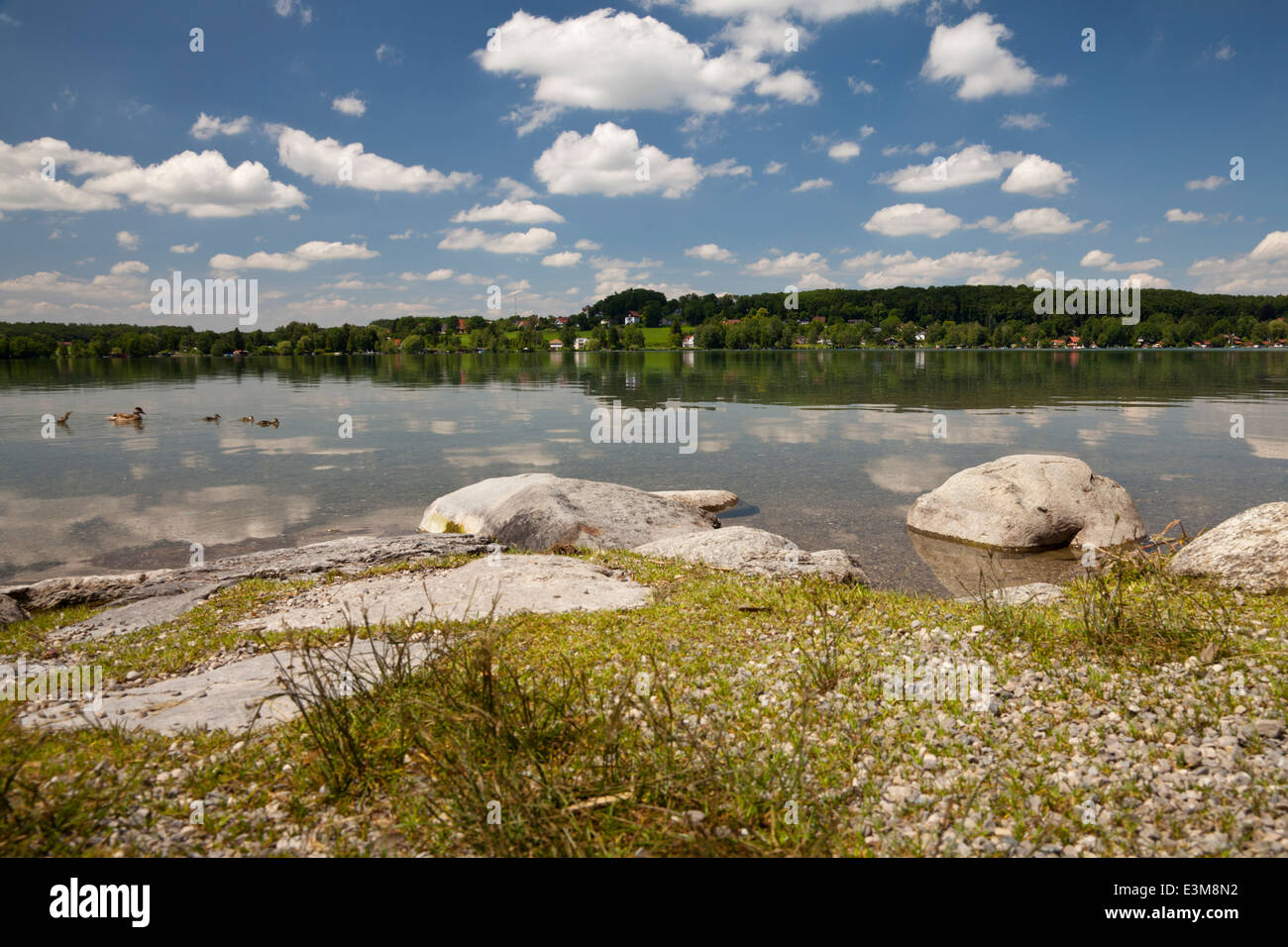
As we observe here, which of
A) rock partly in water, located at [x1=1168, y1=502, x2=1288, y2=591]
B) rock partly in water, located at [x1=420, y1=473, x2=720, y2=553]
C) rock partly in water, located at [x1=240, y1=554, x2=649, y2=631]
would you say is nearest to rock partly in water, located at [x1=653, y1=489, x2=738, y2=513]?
rock partly in water, located at [x1=420, y1=473, x2=720, y2=553]

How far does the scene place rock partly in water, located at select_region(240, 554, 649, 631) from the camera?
1220 cm

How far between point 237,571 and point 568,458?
19.8m

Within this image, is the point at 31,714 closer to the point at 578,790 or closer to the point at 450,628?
the point at 450,628

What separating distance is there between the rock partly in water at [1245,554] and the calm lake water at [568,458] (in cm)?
527

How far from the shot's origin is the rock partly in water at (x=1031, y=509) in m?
20.3

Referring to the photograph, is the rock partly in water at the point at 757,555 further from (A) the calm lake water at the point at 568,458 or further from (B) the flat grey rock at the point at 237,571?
(B) the flat grey rock at the point at 237,571

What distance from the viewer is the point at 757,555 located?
15750mm

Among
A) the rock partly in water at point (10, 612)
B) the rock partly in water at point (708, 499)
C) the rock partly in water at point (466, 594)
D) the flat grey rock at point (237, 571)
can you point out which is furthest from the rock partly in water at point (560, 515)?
the rock partly in water at point (10, 612)

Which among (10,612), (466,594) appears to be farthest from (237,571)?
(466,594)

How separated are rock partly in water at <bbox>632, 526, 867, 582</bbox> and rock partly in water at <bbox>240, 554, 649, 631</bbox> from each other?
2.48 m

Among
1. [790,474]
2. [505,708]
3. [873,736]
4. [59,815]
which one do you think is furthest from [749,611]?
[790,474]

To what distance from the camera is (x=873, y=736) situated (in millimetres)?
7117
